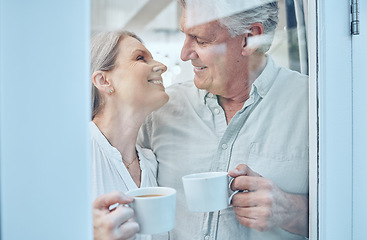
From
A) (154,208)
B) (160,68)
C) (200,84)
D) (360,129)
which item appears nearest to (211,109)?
(200,84)

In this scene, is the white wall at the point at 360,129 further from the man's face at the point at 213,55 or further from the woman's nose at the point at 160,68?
the woman's nose at the point at 160,68

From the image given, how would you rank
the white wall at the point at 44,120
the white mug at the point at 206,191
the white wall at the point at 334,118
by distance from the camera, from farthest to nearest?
the white wall at the point at 334,118 < the white mug at the point at 206,191 < the white wall at the point at 44,120

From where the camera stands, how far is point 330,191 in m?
0.91

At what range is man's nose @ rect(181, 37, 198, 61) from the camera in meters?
0.81

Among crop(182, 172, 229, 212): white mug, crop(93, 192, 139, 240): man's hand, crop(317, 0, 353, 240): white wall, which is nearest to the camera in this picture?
crop(93, 192, 139, 240): man's hand

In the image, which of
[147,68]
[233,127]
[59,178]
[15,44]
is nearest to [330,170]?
[233,127]

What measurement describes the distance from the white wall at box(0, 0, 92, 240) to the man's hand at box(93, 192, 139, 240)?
6 centimetres

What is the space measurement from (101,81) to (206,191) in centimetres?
32

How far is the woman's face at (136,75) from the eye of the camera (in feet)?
2.42

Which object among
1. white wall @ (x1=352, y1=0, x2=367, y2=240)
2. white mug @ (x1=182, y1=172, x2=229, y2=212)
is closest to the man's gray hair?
white wall @ (x1=352, y1=0, x2=367, y2=240)

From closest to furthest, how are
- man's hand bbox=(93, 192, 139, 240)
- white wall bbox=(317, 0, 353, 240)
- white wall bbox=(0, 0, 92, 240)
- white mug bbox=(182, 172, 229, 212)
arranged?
white wall bbox=(0, 0, 92, 240)
man's hand bbox=(93, 192, 139, 240)
white mug bbox=(182, 172, 229, 212)
white wall bbox=(317, 0, 353, 240)

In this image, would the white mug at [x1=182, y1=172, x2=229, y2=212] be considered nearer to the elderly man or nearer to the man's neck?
the elderly man

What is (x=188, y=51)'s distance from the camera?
82 centimetres

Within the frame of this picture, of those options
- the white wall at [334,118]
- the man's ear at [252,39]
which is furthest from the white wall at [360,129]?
the man's ear at [252,39]
